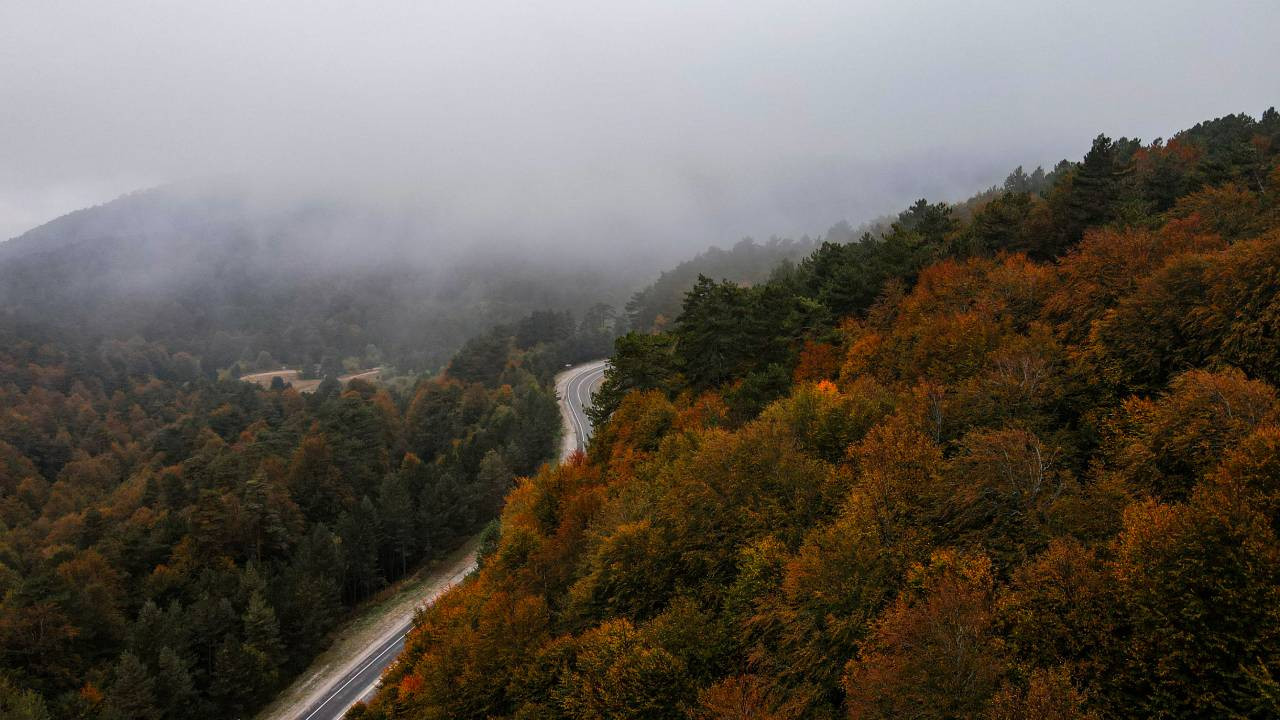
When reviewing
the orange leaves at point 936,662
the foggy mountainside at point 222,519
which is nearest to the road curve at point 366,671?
the foggy mountainside at point 222,519

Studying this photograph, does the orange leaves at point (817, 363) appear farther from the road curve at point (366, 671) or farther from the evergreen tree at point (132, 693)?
the evergreen tree at point (132, 693)

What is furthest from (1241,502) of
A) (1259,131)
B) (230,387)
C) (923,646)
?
(230,387)

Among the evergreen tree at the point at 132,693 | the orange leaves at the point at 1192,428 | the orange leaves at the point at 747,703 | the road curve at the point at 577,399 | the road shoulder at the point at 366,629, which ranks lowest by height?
the road shoulder at the point at 366,629

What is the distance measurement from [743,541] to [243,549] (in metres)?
53.6

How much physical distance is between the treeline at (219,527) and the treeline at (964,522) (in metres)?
18.6

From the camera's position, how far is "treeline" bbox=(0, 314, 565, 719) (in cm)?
4012

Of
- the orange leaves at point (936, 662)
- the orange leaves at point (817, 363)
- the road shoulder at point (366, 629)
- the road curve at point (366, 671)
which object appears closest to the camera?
the orange leaves at point (936, 662)

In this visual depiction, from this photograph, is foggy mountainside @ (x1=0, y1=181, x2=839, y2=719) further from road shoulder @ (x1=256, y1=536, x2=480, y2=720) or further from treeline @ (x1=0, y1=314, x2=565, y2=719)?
road shoulder @ (x1=256, y1=536, x2=480, y2=720)

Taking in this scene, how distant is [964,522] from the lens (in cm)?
2103

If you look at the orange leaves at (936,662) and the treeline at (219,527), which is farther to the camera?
the treeline at (219,527)

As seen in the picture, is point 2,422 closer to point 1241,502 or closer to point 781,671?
point 781,671

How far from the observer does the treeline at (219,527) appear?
1580 inches

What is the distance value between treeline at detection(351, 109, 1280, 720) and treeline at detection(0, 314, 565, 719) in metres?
18.6

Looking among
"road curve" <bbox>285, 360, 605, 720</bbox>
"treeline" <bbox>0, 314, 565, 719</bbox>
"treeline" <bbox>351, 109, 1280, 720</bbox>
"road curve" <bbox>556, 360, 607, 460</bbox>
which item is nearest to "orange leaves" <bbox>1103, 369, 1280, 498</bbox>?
"treeline" <bbox>351, 109, 1280, 720</bbox>
